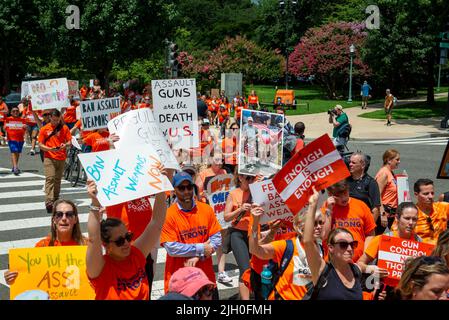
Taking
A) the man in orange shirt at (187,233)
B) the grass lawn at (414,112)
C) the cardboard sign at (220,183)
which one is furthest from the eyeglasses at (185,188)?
the grass lawn at (414,112)

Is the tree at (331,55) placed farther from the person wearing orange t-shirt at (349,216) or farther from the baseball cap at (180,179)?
the baseball cap at (180,179)

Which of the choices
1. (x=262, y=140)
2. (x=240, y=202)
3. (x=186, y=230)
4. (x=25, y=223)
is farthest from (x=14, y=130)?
(x=186, y=230)

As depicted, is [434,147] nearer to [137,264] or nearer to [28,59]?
[137,264]

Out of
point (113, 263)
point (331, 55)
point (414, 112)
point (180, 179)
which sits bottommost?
point (414, 112)

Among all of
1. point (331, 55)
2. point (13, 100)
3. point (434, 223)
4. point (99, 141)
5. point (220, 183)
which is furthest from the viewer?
point (331, 55)

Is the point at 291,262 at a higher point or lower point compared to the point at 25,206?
higher

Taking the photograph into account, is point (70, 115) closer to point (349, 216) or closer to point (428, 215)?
point (428, 215)

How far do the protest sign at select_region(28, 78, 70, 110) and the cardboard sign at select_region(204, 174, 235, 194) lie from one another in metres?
6.87

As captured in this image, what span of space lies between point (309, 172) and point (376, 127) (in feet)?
88.3

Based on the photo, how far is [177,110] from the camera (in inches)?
342

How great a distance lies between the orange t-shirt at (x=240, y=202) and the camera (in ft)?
22.3

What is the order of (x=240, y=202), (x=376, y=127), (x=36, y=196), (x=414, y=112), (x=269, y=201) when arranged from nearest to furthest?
(x=269, y=201) → (x=240, y=202) → (x=36, y=196) → (x=376, y=127) → (x=414, y=112)

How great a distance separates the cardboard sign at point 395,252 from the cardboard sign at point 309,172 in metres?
0.74

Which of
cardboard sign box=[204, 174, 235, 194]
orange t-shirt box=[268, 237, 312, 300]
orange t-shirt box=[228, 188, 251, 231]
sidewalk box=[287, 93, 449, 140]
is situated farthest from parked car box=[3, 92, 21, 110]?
orange t-shirt box=[268, 237, 312, 300]
